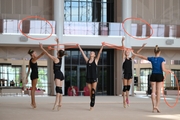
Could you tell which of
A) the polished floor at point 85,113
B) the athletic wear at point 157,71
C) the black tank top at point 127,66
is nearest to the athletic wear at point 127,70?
the black tank top at point 127,66

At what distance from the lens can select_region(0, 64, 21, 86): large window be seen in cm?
2971

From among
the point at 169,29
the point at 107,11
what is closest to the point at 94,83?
the point at 169,29

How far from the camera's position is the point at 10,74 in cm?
3056

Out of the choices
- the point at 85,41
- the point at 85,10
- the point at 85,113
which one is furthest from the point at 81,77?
the point at 85,113

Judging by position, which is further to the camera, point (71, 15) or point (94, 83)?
point (71, 15)

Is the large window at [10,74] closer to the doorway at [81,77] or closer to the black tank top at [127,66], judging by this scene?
the doorway at [81,77]

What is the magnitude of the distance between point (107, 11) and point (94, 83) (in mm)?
18128

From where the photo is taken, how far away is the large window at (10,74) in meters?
29.7

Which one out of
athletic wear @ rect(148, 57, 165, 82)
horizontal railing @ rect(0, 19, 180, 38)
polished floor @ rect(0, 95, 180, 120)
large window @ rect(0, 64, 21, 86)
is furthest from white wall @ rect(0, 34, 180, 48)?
athletic wear @ rect(148, 57, 165, 82)

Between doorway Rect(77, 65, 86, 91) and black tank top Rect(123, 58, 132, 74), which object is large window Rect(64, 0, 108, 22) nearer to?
doorway Rect(77, 65, 86, 91)

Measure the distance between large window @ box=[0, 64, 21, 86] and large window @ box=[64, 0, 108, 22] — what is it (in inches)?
254

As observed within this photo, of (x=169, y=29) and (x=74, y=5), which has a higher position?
(x=74, y=5)

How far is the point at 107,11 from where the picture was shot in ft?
93.1

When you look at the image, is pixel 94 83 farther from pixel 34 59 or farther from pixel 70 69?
pixel 70 69
